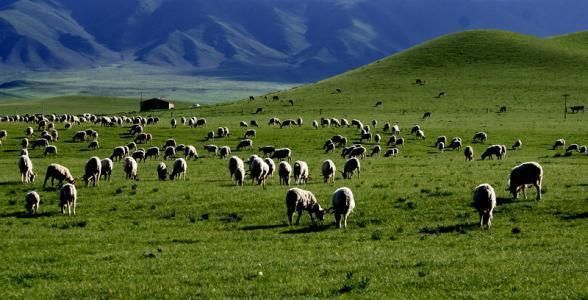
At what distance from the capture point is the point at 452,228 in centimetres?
2292

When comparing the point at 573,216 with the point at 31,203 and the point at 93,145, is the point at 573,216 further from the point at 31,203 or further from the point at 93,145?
the point at 93,145

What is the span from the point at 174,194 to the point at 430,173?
16.3 meters

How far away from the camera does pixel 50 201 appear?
2988cm

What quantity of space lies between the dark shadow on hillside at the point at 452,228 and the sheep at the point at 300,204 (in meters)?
3.99

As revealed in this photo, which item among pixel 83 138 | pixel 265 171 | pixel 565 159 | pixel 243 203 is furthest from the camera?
pixel 83 138

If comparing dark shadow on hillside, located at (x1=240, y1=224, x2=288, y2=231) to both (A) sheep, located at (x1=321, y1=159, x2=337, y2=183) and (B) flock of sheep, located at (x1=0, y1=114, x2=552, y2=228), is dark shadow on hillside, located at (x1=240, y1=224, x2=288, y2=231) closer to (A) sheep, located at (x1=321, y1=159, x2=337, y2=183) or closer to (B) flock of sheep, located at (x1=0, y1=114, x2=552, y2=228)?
(B) flock of sheep, located at (x1=0, y1=114, x2=552, y2=228)

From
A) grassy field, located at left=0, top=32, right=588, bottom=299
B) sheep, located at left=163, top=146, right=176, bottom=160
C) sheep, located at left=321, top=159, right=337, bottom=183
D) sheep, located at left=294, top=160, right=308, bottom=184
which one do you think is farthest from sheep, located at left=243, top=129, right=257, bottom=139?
sheep, located at left=321, top=159, right=337, bottom=183

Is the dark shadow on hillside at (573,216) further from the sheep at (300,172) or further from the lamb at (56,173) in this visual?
the lamb at (56,173)

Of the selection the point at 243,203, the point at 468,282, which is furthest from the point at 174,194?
the point at 468,282

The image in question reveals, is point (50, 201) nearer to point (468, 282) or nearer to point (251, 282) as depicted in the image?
point (251, 282)

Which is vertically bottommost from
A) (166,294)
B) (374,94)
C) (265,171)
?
(166,294)

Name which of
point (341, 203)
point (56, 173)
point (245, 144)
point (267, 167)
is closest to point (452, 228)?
point (341, 203)

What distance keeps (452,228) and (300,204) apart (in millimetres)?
5557

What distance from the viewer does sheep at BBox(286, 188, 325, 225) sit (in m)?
24.3
